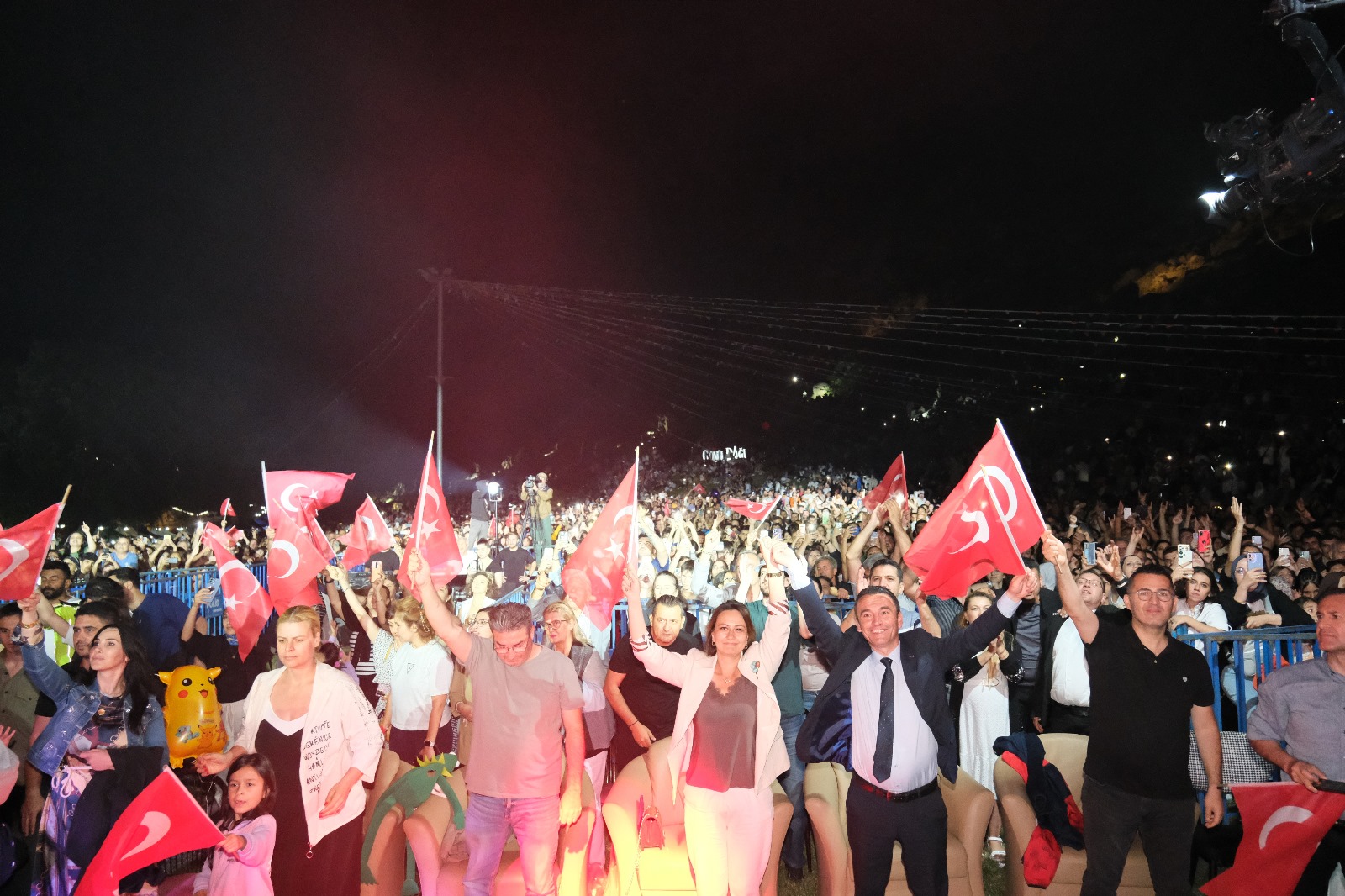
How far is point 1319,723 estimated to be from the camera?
4062mm

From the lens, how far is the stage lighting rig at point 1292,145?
787 cm

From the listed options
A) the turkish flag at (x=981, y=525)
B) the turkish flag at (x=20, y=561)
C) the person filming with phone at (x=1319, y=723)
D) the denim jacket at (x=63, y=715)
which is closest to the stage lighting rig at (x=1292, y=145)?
the turkish flag at (x=981, y=525)

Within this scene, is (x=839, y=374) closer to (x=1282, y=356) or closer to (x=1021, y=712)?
(x=1282, y=356)

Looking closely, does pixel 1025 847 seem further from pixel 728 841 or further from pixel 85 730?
pixel 85 730

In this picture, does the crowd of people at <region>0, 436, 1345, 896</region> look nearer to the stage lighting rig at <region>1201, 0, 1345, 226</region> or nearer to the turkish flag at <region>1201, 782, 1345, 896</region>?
the turkish flag at <region>1201, 782, 1345, 896</region>

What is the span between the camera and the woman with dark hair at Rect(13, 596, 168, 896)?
165 inches

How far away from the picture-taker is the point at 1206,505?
14438 mm

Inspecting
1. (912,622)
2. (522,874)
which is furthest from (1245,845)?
(522,874)

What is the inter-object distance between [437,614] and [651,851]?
5.85ft

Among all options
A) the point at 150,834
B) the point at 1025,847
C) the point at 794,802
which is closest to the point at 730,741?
the point at 794,802

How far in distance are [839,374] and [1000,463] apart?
29.5m

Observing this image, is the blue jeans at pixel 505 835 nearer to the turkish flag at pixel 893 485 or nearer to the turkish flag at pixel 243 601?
the turkish flag at pixel 243 601

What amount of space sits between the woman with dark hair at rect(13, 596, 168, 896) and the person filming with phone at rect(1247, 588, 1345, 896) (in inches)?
222

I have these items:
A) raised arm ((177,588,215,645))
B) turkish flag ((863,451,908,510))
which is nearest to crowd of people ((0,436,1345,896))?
raised arm ((177,588,215,645))
